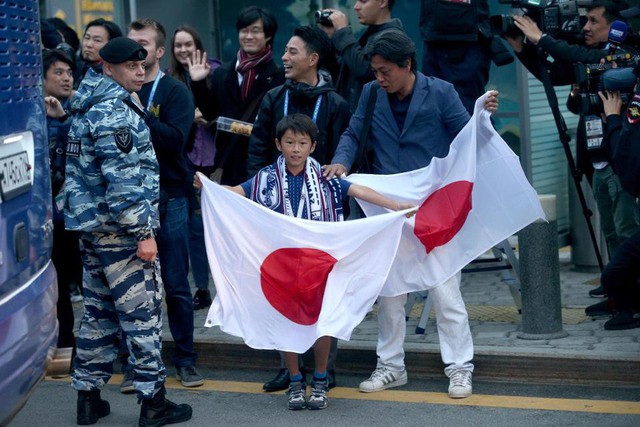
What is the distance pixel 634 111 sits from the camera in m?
6.22

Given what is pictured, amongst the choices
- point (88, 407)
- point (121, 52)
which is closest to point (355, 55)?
point (121, 52)

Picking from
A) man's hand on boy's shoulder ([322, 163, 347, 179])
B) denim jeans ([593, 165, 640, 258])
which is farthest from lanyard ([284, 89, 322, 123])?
denim jeans ([593, 165, 640, 258])

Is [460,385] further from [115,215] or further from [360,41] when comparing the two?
[360,41]

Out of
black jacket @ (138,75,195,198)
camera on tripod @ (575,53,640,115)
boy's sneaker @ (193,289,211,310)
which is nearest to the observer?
camera on tripod @ (575,53,640,115)

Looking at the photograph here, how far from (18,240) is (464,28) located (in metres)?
4.21

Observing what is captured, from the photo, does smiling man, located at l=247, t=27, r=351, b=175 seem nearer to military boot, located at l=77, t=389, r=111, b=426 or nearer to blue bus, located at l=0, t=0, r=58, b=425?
military boot, located at l=77, t=389, r=111, b=426

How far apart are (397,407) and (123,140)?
2062mm

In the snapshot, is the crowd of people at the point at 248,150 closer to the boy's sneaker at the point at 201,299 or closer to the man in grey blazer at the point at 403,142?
the man in grey blazer at the point at 403,142

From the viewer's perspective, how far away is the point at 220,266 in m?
6.58

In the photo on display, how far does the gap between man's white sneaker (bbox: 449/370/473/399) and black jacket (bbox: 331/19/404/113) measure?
1974 millimetres

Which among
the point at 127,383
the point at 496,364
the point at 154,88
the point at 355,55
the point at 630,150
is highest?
the point at 355,55

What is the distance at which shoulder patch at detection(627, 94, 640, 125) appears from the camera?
621cm

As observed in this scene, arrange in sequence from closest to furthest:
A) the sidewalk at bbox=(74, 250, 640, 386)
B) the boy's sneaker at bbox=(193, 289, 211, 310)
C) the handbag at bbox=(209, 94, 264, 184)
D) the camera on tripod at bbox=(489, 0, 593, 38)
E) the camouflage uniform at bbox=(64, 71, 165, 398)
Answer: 1. the camouflage uniform at bbox=(64, 71, 165, 398)
2. the sidewalk at bbox=(74, 250, 640, 386)
3. the camera on tripod at bbox=(489, 0, 593, 38)
4. the handbag at bbox=(209, 94, 264, 184)
5. the boy's sneaker at bbox=(193, 289, 211, 310)

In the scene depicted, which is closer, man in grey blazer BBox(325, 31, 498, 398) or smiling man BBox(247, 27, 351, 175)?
man in grey blazer BBox(325, 31, 498, 398)
